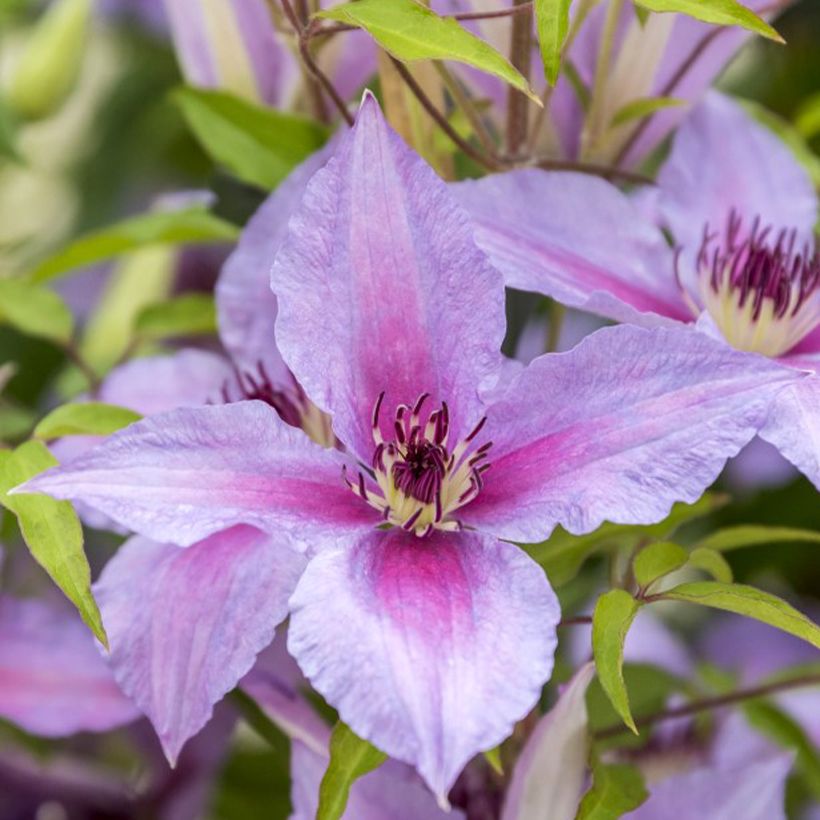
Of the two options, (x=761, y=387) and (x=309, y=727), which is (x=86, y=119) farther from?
(x=761, y=387)

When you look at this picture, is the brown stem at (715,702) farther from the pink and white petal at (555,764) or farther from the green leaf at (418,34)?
the green leaf at (418,34)

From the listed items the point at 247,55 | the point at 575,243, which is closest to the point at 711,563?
the point at 575,243

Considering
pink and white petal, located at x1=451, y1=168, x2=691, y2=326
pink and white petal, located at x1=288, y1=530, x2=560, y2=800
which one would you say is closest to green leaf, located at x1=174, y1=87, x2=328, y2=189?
pink and white petal, located at x1=451, y1=168, x2=691, y2=326

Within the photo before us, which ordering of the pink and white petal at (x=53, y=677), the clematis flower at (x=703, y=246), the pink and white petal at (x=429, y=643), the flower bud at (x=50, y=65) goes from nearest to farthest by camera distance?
the pink and white petal at (x=429, y=643), the clematis flower at (x=703, y=246), the pink and white petal at (x=53, y=677), the flower bud at (x=50, y=65)

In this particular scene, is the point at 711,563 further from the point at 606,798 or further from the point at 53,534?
the point at 53,534

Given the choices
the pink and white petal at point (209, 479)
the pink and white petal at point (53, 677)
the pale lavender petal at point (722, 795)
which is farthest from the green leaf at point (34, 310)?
the pale lavender petal at point (722, 795)

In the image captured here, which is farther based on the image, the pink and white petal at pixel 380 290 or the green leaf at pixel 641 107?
the green leaf at pixel 641 107
